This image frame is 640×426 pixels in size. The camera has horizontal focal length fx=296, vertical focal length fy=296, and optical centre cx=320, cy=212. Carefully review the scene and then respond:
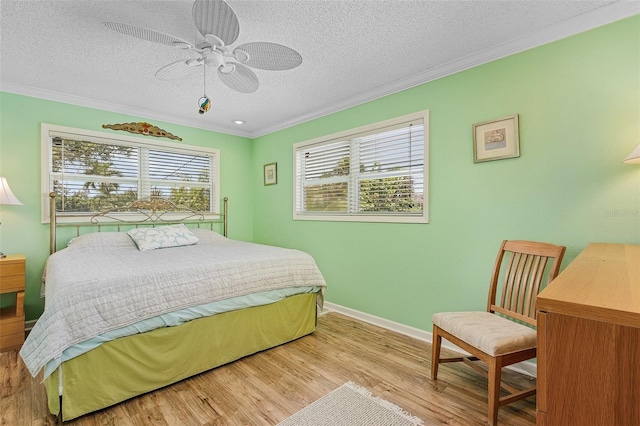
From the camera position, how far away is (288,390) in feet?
6.38

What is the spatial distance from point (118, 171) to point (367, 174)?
2.98 metres

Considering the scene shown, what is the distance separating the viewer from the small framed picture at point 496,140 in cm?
221

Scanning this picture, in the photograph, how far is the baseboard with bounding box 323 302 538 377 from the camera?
2.13 m

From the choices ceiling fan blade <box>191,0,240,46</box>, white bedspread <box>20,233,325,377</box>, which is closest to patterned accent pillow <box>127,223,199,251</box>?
white bedspread <box>20,233,325,377</box>

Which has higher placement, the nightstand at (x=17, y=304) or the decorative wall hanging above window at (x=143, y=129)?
the decorative wall hanging above window at (x=143, y=129)

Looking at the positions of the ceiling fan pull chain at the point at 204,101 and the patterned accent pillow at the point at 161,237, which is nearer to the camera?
the ceiling fan pull chain at the point at 204,101

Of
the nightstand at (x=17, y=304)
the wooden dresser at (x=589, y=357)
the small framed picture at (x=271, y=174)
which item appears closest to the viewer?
the wooden dresser at (x=589, y=357)

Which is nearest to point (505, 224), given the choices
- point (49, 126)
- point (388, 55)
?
point (388, 55)

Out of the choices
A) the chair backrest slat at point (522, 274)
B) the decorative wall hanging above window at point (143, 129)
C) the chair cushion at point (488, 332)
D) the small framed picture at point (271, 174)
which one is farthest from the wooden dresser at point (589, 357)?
the decorative wall hanging above window at point (143, 129)

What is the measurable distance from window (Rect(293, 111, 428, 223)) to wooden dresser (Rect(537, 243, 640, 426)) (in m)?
2.00

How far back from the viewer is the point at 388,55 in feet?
7.84

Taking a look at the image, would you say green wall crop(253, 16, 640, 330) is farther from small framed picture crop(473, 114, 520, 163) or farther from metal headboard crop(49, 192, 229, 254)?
metal headboard crop(49, 192, 229, 254)

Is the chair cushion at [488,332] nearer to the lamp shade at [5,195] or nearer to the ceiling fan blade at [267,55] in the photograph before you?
the ceiling fan blade at [267,55]

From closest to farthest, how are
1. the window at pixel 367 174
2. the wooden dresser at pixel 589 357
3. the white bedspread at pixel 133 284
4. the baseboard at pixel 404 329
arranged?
the wooden dresser at pixel 589 357
the white bedspread at pixel 133 284
the baseboard at pixel 404 329
the window at pixel 367 174
